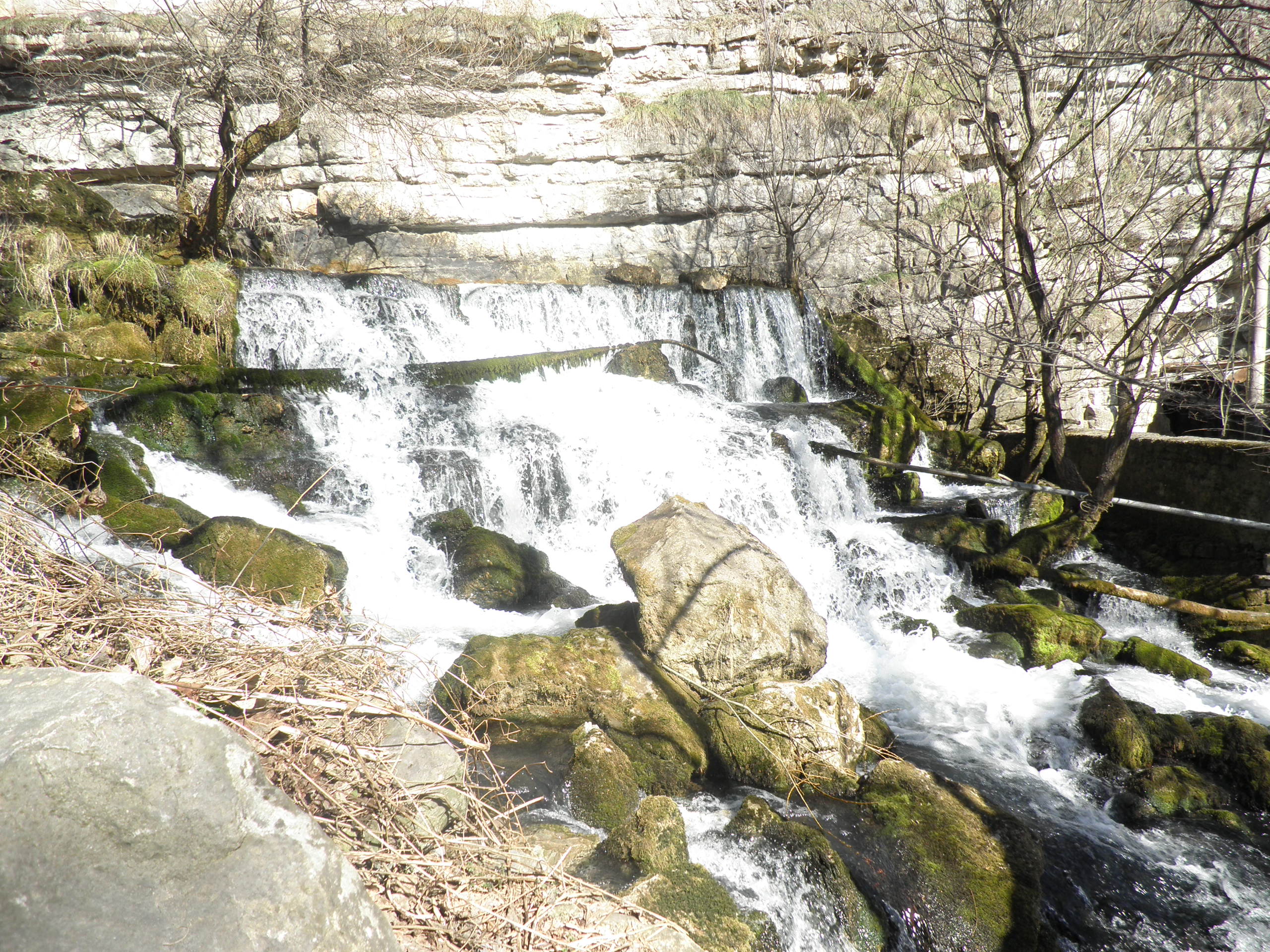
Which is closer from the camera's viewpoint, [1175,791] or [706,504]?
[1175,791]

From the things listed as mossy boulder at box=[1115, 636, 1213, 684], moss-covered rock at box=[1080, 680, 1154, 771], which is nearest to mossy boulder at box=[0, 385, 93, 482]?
moss-covered rock at box=[1080, 680, 1154, 771]

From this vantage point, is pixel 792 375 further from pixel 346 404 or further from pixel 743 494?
pixel 346 404

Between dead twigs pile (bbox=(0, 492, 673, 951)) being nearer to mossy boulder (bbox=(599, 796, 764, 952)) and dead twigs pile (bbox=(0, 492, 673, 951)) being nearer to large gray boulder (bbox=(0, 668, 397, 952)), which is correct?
large gray boulder (bbox=(0, 668, 397, 952))

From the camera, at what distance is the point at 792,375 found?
42.3ft

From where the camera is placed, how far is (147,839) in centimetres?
130

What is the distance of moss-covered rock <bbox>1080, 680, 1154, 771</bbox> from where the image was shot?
14.9ft

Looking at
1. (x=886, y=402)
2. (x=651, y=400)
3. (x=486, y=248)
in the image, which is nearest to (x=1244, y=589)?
(x=886, y=402)

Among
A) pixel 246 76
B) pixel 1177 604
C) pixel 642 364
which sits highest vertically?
pixel 246 76

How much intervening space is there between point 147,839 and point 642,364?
9911 mm

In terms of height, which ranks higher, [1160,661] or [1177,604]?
[1177,604]

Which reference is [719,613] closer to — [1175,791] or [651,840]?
[651,840]

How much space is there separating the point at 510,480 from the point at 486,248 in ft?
30.3

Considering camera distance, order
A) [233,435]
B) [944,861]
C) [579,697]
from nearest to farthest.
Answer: [944,861] → [579,697] → [233,435]

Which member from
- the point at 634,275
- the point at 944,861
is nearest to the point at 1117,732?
the point at 944,861
